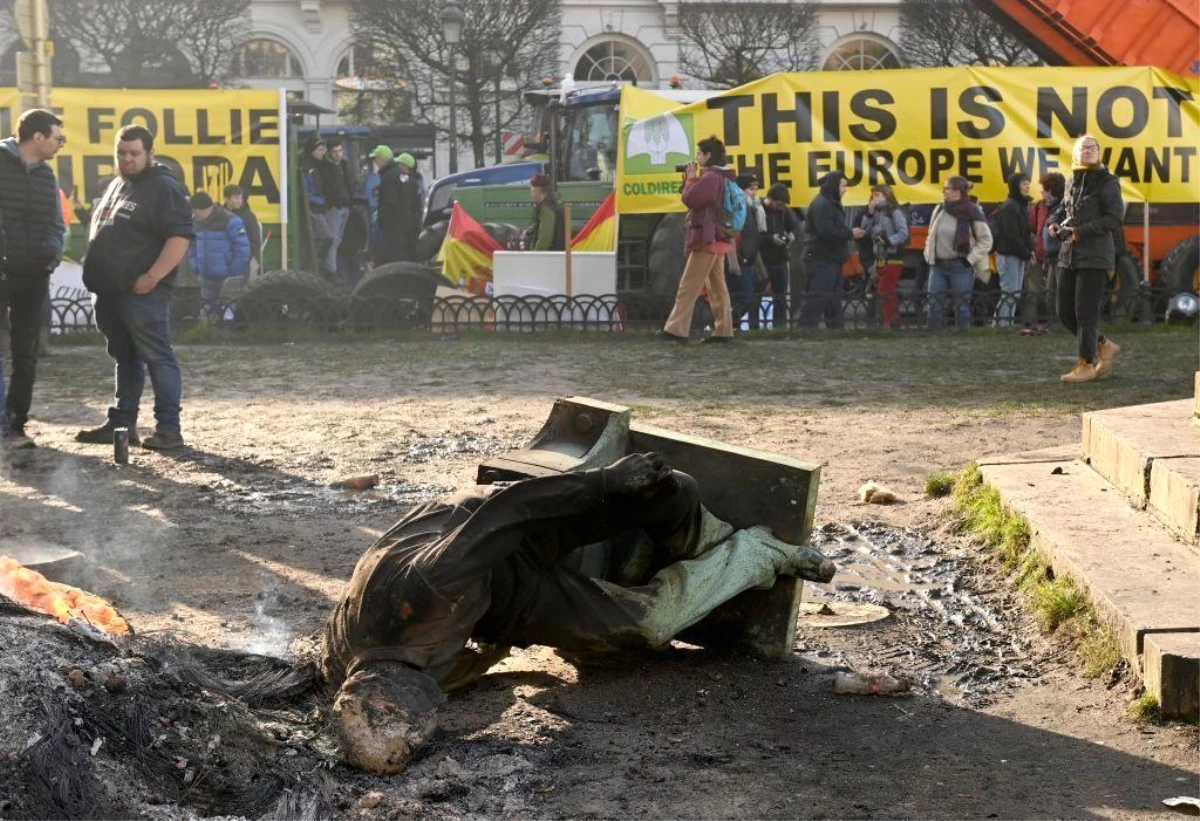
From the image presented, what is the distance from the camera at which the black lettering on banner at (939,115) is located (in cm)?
1808

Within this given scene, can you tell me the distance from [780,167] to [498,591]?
14395 mm

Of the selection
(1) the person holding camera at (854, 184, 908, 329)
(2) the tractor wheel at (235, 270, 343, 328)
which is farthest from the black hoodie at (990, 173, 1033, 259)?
(2) the tractor wheel at (235, 270, 343, 328)

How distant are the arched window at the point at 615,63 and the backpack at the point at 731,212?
3204cm

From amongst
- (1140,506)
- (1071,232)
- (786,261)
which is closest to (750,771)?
(1140,506)

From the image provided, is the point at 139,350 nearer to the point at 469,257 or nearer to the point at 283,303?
the point at 283,303

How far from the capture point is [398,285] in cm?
1830

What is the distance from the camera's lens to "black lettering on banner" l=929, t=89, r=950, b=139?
18078 mm

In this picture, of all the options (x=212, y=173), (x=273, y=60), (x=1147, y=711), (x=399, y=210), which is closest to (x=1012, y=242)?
(x=399, y=210)

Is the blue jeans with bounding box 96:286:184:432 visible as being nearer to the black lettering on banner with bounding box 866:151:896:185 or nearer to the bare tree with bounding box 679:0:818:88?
the black lettering on banner with bounding box 866:151:896:185

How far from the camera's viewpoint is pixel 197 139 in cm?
1930

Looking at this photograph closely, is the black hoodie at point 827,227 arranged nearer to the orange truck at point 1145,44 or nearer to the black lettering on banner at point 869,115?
the black lettering on banner at point 869,115

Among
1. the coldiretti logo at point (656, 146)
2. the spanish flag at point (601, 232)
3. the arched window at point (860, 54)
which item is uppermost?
the arched window at point (860, 54)

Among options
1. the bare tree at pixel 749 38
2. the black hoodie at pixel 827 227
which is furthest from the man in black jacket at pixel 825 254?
the bare tree at pixel 749 38

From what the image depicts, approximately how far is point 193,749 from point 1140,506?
4113mm
